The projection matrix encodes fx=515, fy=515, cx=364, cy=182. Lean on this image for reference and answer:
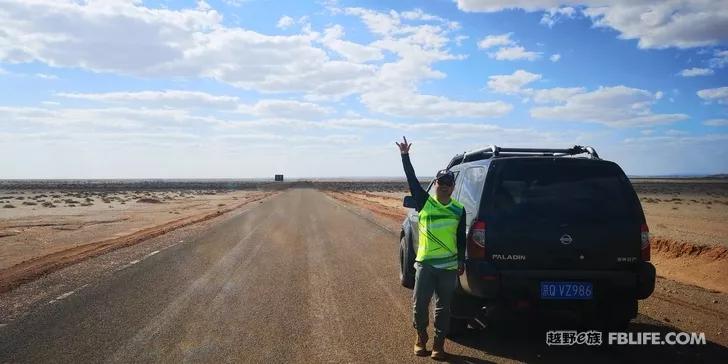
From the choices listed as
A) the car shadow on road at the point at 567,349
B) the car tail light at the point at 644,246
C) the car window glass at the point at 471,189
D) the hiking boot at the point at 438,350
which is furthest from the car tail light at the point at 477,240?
the car tail light at the point at 644,246

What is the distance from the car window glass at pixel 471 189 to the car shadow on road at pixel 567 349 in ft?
4.19

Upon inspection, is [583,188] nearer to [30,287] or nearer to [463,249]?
[463,249]

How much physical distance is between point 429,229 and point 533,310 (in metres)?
1.28

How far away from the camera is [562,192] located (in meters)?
5.00

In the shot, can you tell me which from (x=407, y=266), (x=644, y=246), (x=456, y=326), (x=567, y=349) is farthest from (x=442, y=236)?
(x=407, y=266)

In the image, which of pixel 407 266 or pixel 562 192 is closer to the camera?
pixel 562 192

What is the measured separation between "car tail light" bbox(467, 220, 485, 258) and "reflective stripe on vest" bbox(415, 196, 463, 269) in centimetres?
18

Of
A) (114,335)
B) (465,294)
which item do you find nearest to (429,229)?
(465,294)

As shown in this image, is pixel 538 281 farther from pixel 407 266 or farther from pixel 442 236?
pixel 407 266

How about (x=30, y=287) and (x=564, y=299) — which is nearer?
(x=564, y=299)

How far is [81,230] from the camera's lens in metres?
19.7

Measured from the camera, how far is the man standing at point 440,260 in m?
4.80

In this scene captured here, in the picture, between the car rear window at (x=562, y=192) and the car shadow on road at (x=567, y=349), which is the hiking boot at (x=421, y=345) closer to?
the car shadow on road at (x=567, y=349)

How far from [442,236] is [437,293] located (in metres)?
0.56
